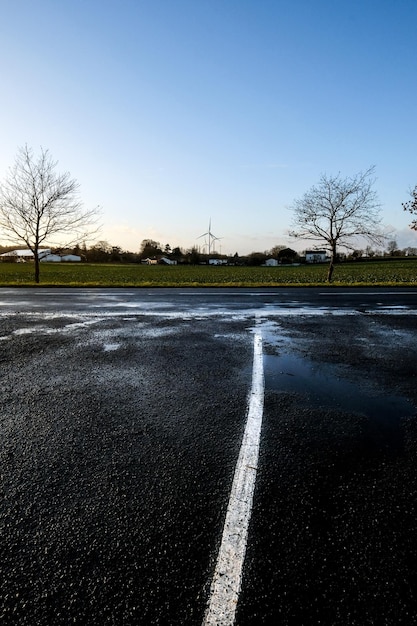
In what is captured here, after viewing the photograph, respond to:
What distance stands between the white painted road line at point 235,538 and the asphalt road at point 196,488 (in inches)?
1.0

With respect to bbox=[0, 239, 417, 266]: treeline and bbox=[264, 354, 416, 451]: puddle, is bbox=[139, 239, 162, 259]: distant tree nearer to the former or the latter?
bbox=[0, 239, 417, 266]: treeline

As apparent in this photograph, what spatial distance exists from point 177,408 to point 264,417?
32.4 inches

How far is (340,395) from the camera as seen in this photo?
369 cm

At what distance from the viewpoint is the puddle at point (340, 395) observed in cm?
293

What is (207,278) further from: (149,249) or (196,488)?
(149,249)

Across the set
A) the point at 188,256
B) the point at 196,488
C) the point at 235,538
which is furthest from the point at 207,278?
the point at 188,256

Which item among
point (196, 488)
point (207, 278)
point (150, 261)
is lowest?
point (196, 488)

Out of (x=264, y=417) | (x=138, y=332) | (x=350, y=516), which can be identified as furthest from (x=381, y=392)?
(x=138, y=332)

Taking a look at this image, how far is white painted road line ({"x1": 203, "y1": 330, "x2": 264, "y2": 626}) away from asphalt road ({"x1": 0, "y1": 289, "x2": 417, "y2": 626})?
25 mm

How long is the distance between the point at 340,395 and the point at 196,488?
7.19ft

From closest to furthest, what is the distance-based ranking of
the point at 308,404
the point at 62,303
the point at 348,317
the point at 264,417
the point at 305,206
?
the point at 264,417 → the point at 308,404 → the point at 348,317 → the point at 62,303 → the point at 305,206

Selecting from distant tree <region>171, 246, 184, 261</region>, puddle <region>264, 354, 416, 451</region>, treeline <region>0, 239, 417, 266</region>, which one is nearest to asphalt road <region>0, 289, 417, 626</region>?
puddle <region>264, 354, 416, 451</region>

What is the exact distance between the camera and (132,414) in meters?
3.14

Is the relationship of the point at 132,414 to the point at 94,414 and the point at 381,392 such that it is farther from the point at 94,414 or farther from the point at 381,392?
the point at 381,392
